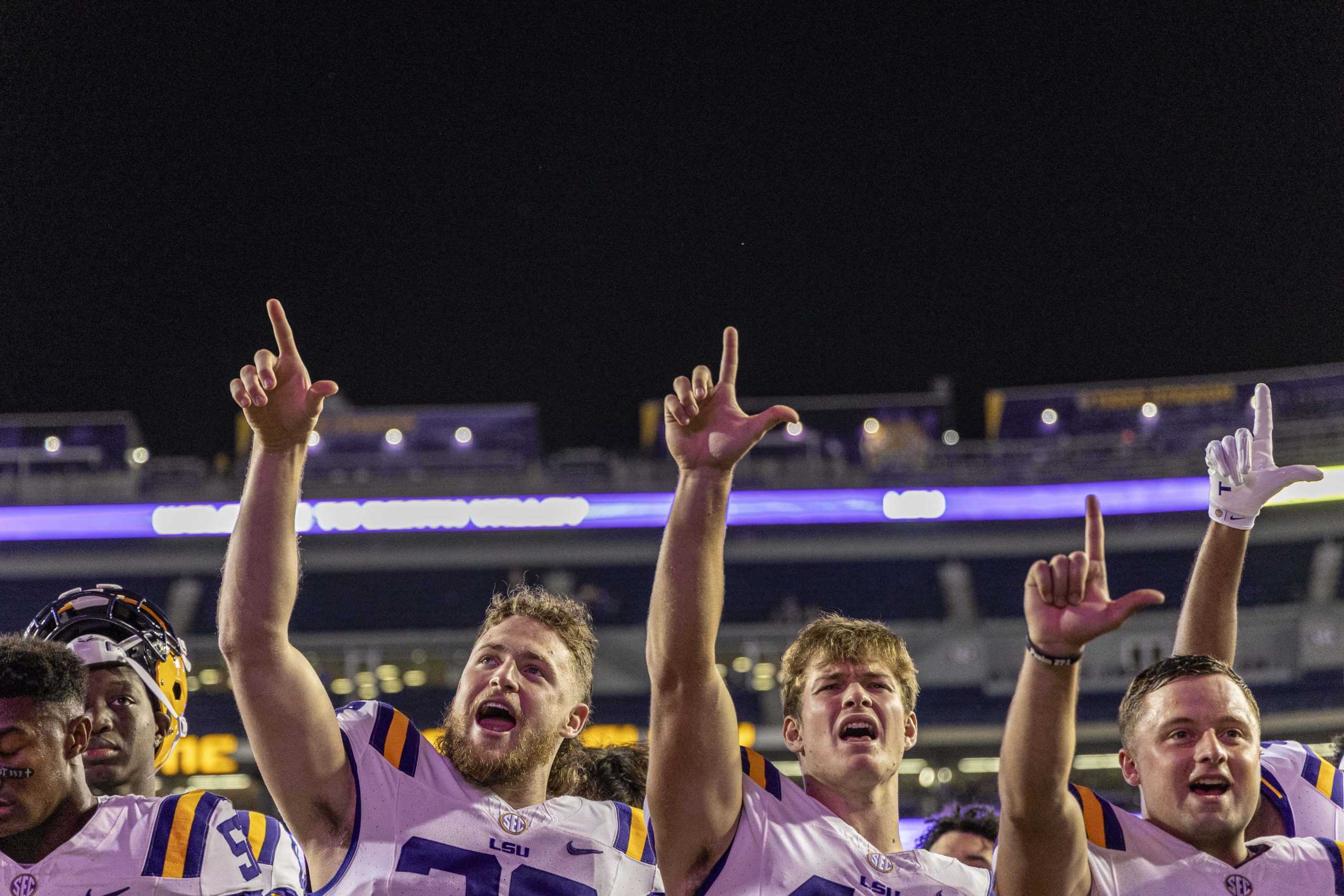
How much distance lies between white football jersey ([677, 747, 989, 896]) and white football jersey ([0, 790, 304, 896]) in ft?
3.73

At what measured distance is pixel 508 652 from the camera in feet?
11.7

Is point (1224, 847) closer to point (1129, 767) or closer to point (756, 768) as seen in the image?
point (1129, 767)

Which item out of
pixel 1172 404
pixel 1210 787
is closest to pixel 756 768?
pixel 1210 787

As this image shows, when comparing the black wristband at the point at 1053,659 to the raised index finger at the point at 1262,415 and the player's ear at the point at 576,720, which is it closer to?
the player's ear at the point at 576,720

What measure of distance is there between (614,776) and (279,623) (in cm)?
143

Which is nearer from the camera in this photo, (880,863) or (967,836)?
(880,863)

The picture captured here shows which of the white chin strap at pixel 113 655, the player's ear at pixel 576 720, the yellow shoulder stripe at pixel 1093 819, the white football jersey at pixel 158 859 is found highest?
the white chin strap at pixel 113 655

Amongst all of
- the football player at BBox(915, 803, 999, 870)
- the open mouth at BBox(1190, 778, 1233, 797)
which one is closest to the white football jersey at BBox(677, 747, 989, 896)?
the open mouth at BBox(1190, 778, 1233, 797)

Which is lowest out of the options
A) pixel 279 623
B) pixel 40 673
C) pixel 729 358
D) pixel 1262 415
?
pixel 40 673

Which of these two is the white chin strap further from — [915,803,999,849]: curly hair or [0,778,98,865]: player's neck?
[915,803,999,849]: curly hair

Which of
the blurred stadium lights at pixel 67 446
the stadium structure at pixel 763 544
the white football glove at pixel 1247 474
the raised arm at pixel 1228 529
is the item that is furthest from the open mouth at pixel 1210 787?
the blurred stadium lights at pixel 67 446

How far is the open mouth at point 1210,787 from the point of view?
3160 mm

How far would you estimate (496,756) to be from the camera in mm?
3385

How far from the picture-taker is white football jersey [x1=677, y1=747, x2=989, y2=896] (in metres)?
3.06
